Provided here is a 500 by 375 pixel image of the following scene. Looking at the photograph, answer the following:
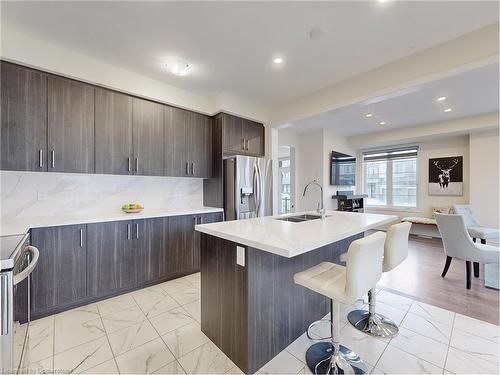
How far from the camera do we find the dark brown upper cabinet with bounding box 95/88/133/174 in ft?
8.84

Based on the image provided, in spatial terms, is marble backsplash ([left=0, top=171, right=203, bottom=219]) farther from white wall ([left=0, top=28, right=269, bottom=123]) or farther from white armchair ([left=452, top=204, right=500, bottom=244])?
white armchair ([left=452, top=204, right=500, bottom=244])

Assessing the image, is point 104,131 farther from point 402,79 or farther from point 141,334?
point 402,79

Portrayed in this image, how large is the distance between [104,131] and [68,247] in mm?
1374

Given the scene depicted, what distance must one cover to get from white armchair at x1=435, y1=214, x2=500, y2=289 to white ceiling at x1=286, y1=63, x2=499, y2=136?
1716mm

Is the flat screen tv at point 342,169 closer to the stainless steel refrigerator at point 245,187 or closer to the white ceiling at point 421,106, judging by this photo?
the white ceiling at point 421,106

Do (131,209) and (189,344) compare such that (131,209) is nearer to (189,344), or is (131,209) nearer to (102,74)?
(102,74)

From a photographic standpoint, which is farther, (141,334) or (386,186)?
(386,186)

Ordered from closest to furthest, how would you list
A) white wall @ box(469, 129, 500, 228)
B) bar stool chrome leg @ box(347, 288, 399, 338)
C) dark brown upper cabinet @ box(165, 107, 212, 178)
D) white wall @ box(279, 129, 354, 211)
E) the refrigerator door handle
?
bar stool chrome leg @ box(347, 288, 399, 338)
dark brown upper cabinet @ box(165, 107, 212, 178)
the refrigerator door handle
white wall @ box(469, 129, 500, 228)
white wall @ box(279, 129, 354, 211)

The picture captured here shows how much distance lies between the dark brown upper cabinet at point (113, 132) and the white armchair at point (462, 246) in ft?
13.9

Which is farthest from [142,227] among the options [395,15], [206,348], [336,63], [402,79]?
[402,79]

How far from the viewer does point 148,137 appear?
309cm

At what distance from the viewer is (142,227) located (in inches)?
110

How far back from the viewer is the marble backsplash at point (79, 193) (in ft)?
8.14

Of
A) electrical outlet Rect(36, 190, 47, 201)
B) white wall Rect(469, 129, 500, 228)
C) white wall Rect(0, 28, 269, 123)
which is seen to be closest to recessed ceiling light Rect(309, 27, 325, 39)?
white wall Rect(0, 28, 269, 123)
